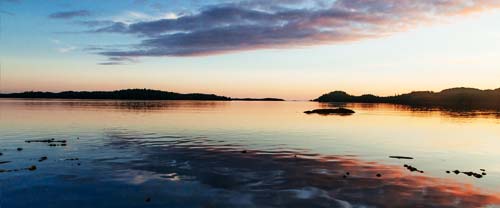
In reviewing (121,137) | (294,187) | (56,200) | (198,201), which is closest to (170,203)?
(198,201)

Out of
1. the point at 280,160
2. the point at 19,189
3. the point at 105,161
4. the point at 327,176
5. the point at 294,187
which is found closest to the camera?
the point at 19,189

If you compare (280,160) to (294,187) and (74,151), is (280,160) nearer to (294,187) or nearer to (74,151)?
(294,187)

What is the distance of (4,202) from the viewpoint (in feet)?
72.9

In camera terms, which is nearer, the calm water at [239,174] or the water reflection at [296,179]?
the calm water at [239,174]

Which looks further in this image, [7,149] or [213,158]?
[7,149]

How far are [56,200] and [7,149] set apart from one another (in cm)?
2350

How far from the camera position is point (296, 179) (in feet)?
95.7

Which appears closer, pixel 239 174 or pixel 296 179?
pixel 296 179

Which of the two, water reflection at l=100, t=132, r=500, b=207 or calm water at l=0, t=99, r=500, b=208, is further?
water reflection at l=100, t=132, r=500, b=207

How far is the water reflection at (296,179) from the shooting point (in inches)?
932

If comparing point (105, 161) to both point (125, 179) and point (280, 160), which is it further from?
point (280, 160)

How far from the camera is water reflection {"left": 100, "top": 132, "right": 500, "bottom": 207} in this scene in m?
23.7

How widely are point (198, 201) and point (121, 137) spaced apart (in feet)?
116

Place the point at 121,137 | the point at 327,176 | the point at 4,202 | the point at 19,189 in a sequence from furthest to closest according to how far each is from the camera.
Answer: the point at 121,137 < the point at 327,176 < the point at 19,189 < the point at 4,202
